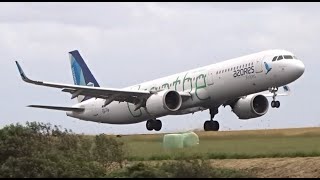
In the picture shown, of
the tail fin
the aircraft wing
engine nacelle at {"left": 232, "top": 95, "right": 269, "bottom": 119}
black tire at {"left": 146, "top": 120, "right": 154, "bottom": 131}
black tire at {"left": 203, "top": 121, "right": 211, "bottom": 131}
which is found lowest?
black tire at {"left": 203, "top": 121, "right": 211, "bottom": 131}

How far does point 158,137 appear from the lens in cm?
4344

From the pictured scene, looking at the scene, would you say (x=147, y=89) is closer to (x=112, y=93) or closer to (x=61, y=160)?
(x=112, y=93)

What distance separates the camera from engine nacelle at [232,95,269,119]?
52125mm

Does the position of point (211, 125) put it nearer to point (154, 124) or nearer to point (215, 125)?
point (215, 125)

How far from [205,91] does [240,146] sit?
45.7 feet

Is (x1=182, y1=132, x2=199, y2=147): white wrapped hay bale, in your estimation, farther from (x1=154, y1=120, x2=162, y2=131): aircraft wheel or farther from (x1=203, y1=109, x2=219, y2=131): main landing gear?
(x1=154, y1=120, x2=162, y2=131): aircraft wheel

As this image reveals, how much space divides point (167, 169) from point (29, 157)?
4766 millimetres

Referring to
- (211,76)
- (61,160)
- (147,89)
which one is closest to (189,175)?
(61,160)

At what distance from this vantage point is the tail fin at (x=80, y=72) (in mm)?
60622

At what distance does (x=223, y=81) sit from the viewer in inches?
1876

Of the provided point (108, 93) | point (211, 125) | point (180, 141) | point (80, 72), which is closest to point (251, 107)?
point (211, 125)

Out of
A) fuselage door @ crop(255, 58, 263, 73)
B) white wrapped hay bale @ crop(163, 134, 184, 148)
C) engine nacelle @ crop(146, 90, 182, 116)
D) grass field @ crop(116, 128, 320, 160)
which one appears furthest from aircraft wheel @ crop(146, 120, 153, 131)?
white wrapped hay bale @ crop(163, 134, 184, 148)

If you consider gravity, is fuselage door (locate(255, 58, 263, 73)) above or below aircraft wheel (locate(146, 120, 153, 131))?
above

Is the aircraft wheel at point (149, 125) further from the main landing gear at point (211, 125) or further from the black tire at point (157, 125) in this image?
the main landing gear at point (211, 125)
